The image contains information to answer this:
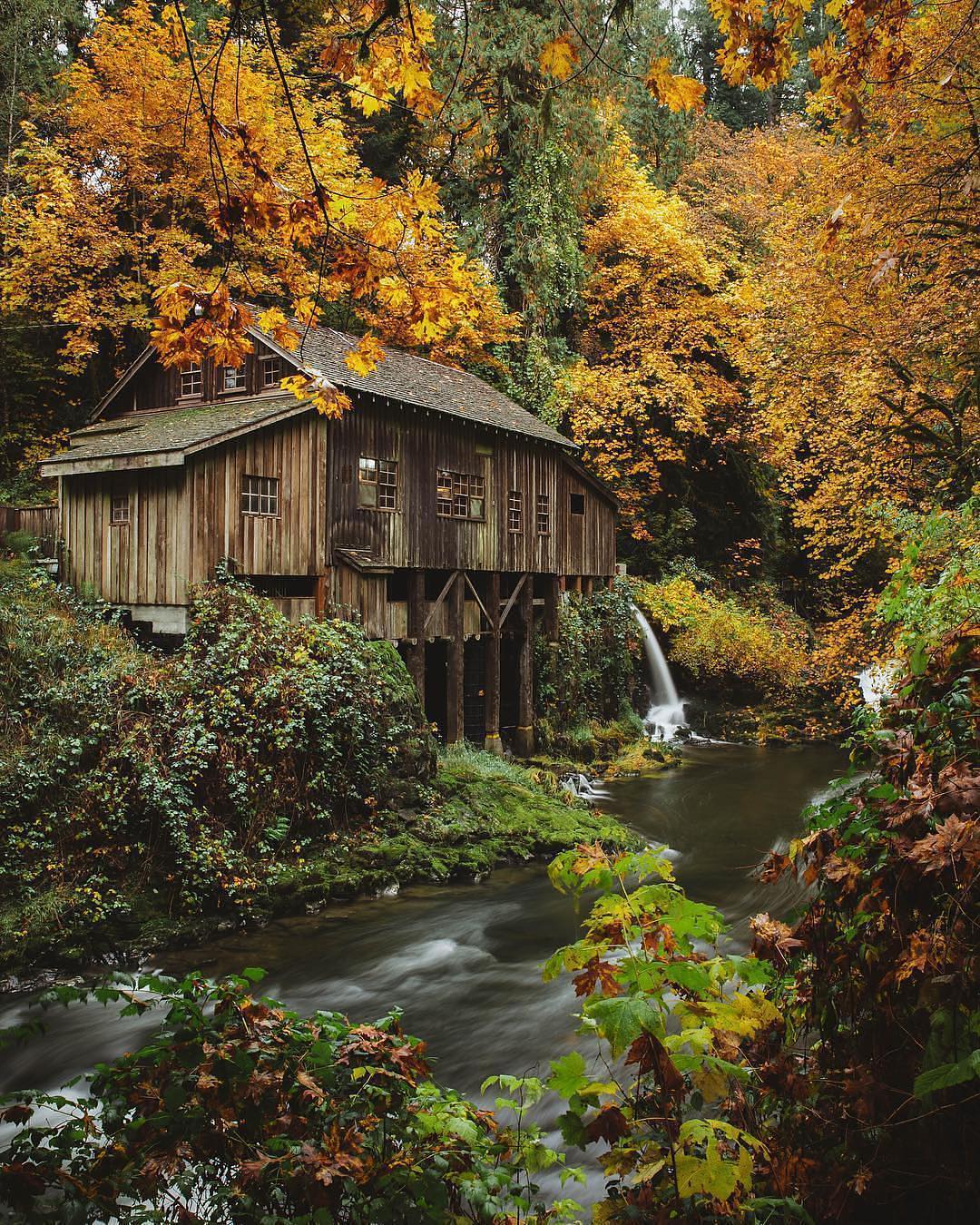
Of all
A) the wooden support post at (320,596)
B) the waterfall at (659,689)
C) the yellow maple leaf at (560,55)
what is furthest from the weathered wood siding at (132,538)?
the waterfall at (659,689)

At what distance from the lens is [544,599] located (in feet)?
67.4

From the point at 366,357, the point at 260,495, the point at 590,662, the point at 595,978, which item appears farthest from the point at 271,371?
the point at 595,978

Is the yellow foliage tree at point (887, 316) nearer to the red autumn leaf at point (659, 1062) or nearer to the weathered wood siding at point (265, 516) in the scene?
the red autumn leaf at point (659, 1062)

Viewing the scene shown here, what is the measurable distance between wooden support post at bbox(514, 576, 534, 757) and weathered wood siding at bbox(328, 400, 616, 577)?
0.87m

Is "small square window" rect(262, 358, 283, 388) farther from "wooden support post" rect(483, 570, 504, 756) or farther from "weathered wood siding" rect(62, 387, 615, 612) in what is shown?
"wooden support post" rect(483, 570, 504, 756)

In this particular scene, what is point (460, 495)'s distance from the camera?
17172 millimetres

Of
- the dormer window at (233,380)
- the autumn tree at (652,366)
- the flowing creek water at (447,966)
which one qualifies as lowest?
the flowing creek water at (447,966)

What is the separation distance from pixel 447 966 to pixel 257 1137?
6.26 metres

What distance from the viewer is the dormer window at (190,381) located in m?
15.3

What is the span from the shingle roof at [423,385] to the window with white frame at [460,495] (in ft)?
3.95

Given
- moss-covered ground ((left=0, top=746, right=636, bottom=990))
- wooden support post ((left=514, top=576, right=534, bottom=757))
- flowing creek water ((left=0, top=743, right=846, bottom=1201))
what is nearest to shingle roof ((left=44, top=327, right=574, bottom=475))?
wooden support post ((left=514, top=576, right=534, bottom=757))

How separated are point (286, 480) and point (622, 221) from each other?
1654cm

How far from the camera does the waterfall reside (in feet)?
73.5

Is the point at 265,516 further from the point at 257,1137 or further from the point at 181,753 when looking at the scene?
the point at 257,1137
